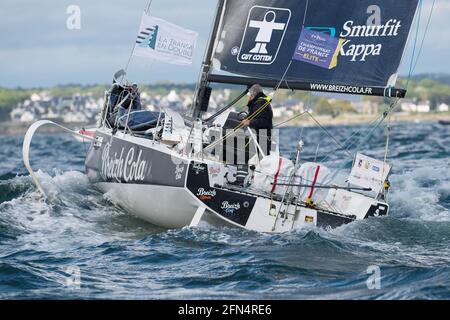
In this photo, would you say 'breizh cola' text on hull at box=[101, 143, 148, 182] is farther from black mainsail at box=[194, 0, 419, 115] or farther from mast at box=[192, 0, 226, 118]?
black mainsail at box=[194, 0, 419, 115]

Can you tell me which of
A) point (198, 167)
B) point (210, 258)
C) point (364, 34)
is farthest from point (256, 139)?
point (210, 258)

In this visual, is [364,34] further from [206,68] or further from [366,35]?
[206,68]

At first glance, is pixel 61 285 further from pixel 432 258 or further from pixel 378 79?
pixel 378 79

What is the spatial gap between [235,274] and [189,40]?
14.1ft

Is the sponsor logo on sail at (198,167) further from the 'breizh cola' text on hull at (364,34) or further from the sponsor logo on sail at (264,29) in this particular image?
the 'breizh cola' text on hull at (364,34)

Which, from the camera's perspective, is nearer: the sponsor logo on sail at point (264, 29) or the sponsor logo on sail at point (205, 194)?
the sponsor logo on sail at point (205, 194)

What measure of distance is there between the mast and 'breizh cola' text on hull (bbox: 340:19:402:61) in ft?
5.07

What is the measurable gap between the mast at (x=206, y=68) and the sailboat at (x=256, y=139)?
0.01m

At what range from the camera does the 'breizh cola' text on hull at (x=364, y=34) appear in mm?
11195

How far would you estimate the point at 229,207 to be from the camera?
10039mm

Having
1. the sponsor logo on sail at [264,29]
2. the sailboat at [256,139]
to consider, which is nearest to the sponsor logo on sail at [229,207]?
the sailboat at [256,139]

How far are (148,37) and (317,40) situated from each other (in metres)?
2.03
